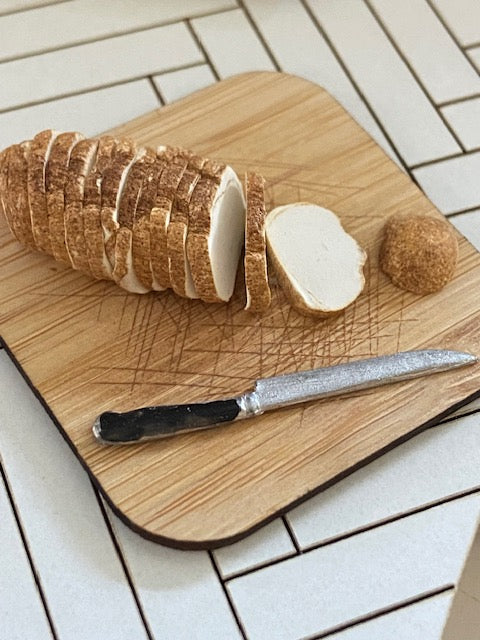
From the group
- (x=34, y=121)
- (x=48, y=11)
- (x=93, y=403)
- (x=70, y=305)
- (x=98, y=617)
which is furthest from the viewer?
(x=48, y=11)

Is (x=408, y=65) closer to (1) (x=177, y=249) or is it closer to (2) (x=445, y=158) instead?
(2) (x=445, y=158)

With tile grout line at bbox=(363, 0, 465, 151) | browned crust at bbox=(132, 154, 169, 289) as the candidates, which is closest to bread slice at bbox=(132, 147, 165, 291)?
browned crust at bbox=(132, 154, 169, 289)

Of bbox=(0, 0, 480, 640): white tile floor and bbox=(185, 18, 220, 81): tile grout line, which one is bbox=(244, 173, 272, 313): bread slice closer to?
bbox=(0, 0, 480, 640): white tile floor

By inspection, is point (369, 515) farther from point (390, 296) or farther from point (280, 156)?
point (280, 156)

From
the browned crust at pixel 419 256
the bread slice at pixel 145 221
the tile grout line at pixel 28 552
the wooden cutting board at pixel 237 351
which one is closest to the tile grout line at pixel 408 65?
the wooden cutting board at pixel 237 351

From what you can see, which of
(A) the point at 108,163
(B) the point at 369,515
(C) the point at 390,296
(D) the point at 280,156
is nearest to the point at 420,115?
(D) the point at 280,156

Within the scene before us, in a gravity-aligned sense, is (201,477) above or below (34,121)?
below

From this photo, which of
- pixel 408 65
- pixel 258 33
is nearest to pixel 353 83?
pixel 408 65
